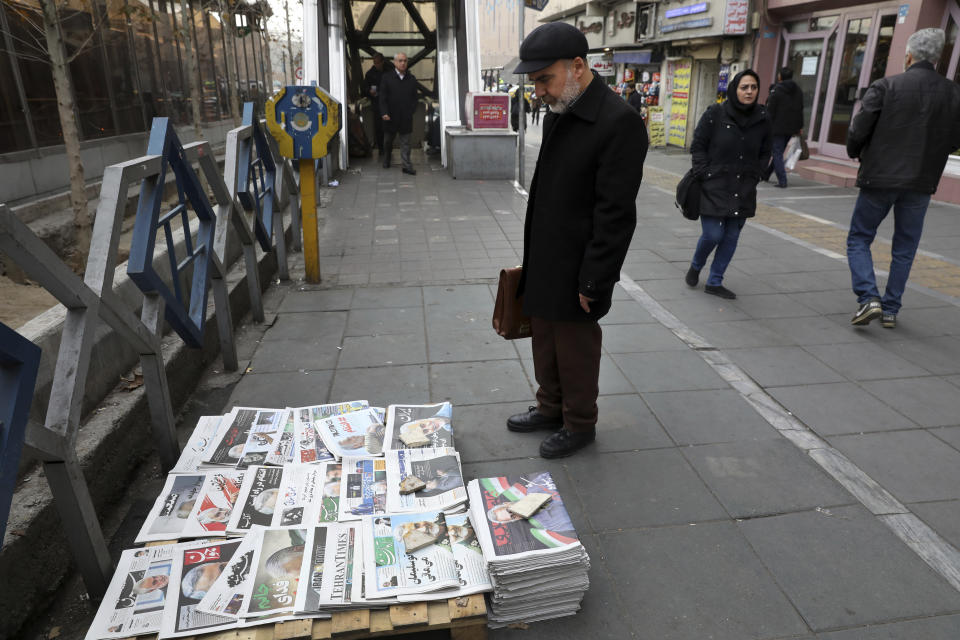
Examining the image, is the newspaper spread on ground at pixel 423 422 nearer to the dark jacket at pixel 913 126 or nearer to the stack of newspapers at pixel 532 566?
the stack of newspapers at pixel 532 566

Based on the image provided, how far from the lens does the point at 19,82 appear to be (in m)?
10.4

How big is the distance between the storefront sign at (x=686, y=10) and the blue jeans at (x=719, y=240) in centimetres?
1247

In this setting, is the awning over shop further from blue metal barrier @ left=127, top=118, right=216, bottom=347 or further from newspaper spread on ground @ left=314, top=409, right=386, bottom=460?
newspaper spread on ground @ left=314, top=409, right=386, bottom=460

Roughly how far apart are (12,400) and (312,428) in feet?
4.87

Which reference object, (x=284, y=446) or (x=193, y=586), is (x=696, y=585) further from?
(x=284, y=446)

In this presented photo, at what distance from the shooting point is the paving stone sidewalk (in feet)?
7.61

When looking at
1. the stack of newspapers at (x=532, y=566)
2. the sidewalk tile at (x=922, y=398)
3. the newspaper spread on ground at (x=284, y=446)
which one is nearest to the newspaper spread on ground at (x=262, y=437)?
the newspaper spread on ground at (x=284, y=446)

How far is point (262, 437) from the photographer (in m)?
3.11

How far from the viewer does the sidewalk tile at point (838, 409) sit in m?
3.43

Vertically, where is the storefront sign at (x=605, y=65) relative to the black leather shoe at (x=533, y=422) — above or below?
above

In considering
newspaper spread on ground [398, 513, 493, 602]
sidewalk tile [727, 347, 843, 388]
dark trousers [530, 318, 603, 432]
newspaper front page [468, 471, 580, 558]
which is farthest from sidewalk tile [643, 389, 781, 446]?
newspaper spread on ground [398, 513, 493, 602]

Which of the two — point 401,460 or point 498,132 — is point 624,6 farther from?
point 401,460

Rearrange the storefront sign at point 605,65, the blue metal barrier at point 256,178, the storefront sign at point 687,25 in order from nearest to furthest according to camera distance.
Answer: the blue metal barrier at point 256,178, the storefront sign at point 687,25, the storefront sign at point 605,65

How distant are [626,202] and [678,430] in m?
1.43
